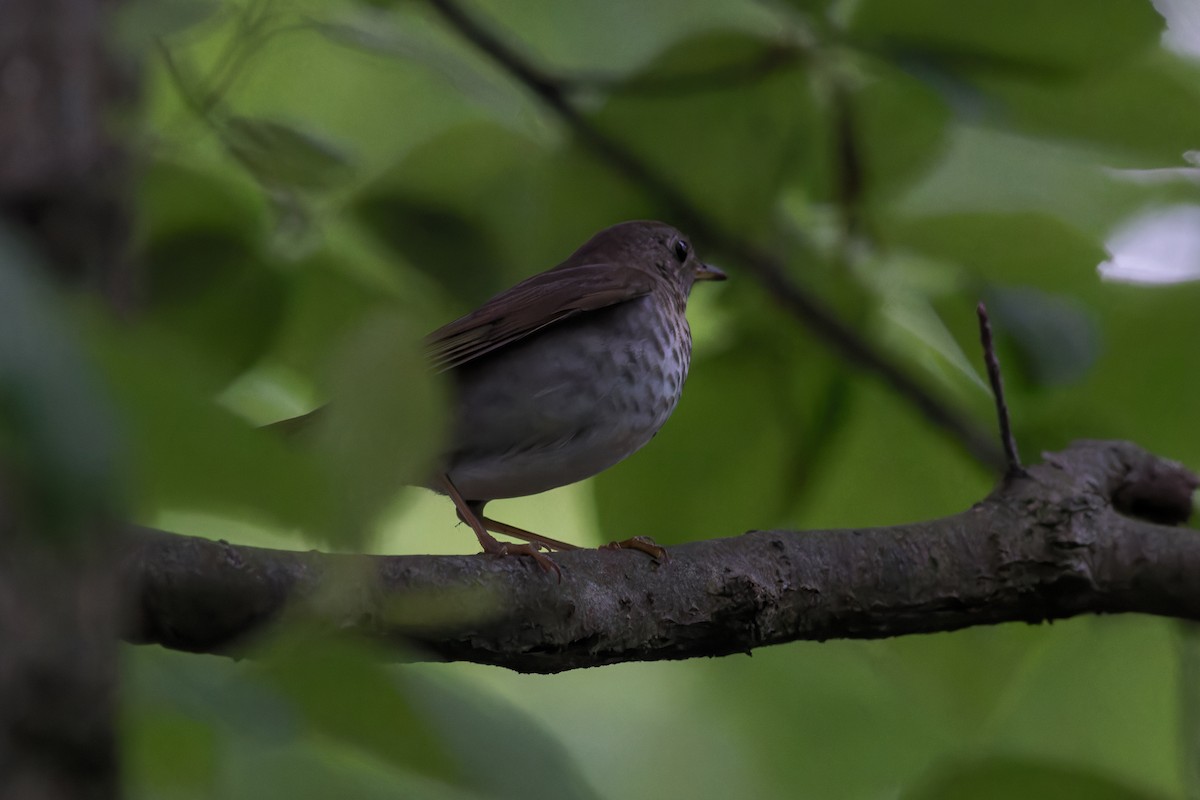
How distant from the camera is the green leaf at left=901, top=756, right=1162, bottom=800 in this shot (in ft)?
4.01

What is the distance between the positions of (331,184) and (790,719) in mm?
1543

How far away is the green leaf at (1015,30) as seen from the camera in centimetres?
204

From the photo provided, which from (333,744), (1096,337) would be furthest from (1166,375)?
(333,744)

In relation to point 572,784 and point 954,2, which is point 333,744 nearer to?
point 572,784

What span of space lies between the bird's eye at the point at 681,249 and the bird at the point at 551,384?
1.84ft

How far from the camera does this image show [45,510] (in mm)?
500

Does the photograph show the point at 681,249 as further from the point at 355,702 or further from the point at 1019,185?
the point at 355,702

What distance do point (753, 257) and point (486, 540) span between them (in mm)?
808

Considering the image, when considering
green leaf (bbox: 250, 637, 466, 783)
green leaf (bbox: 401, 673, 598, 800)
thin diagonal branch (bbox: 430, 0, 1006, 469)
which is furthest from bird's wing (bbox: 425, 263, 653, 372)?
green leaf (bbox: 250, 637, 466, 783)

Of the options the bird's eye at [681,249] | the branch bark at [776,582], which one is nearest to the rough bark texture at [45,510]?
the branch bark at [776,582]

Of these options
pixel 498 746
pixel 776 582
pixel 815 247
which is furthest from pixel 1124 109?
pixel 498 746

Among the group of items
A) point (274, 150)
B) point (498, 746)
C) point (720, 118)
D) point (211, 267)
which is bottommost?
point (498, 746)

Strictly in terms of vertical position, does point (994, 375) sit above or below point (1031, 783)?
above

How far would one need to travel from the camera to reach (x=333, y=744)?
730 millimetres
